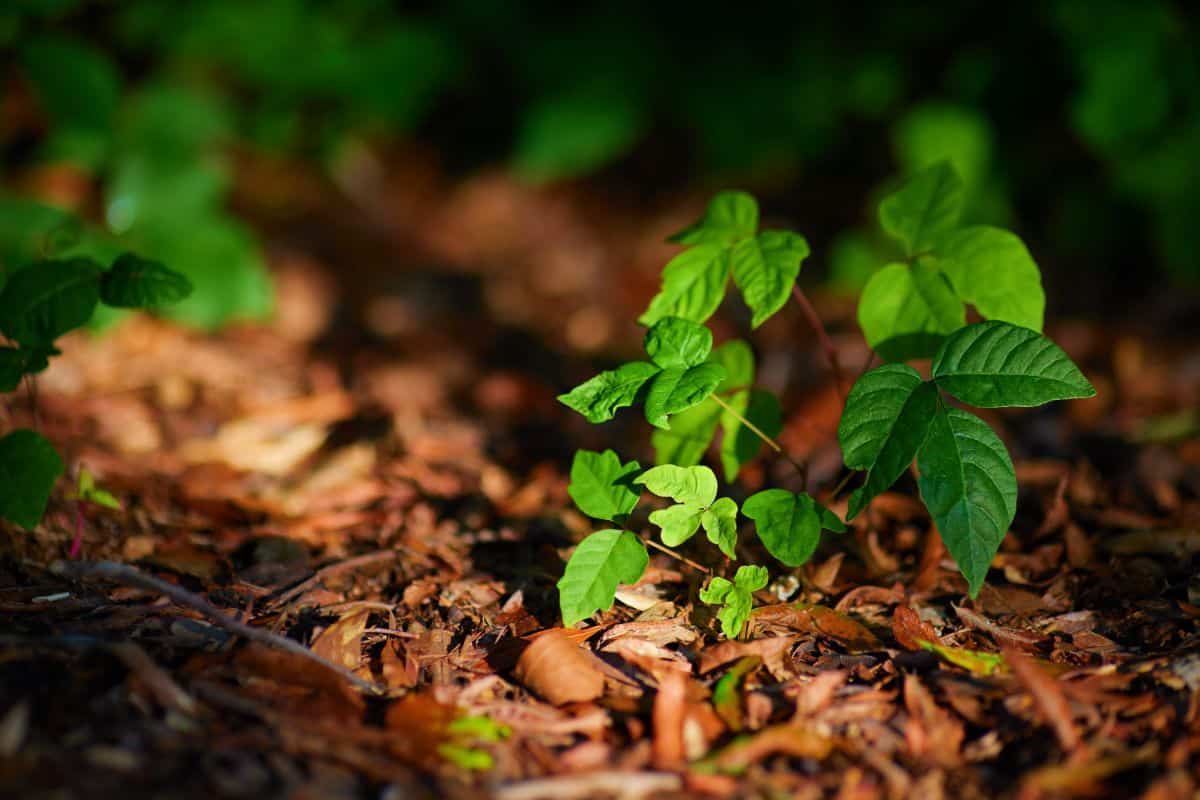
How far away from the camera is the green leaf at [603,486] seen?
1.85 meters

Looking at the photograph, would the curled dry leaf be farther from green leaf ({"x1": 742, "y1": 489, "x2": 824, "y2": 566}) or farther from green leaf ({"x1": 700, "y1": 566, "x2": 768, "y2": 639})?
green leaf ({"x1": 742, "y1": 489, "x2": 824, "y2": 566})

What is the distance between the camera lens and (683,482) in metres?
1.80

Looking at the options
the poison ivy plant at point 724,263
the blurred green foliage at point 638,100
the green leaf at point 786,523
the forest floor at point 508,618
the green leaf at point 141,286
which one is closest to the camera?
the forest floor at point 508,618

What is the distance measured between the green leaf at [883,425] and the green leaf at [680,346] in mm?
292

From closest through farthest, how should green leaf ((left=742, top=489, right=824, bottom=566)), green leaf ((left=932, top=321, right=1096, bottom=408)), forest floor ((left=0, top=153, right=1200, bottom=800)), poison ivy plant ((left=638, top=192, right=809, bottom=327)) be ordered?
forest floor ((left=0, top=153, right=1200, bottom=800)) < green leaf ((left=932, top=321, right=1096, bottom=408)) < green leaf ((left=742, top=489, right=824, bottom=566)) < poison ivy plant ((left=638, top=192, right=809, bottom=327))

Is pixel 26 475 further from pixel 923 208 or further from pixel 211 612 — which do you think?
pixel 923 208

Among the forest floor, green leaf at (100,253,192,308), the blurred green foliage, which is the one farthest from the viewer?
the blurred green foliage

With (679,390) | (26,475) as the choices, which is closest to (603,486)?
(679,390)

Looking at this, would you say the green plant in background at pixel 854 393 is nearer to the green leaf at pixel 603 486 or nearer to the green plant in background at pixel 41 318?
the green leaf at pixel 603 486

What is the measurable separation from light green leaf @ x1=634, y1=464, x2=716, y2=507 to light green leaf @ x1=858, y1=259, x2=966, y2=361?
50 cm

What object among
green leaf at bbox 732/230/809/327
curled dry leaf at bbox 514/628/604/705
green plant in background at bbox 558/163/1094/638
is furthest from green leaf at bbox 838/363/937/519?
curled dry leaf at bbox 514/628/604/705

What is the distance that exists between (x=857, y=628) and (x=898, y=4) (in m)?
3.28

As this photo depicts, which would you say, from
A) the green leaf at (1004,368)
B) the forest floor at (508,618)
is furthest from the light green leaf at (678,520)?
the green leaf at (1004,368)

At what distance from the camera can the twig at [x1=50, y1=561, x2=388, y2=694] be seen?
5.87ft
